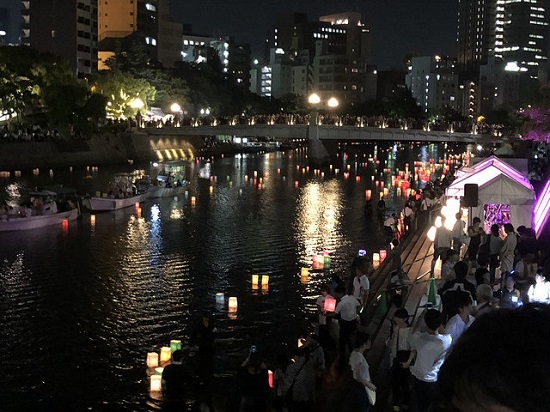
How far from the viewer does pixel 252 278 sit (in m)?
24.8

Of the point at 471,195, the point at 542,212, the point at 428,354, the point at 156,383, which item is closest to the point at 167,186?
the point at 542,212

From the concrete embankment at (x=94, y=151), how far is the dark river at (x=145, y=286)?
58.1 ft

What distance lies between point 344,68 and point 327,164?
97.0 metres

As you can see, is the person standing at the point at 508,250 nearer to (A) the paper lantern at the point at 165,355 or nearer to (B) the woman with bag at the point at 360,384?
(B) the woman with bag at the point at 360,384

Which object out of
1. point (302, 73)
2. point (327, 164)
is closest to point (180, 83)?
point (327, 164)

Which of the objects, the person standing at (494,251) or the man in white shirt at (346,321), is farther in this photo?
the person standing at (494,251)

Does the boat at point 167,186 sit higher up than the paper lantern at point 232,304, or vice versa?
the boat at point 167,186

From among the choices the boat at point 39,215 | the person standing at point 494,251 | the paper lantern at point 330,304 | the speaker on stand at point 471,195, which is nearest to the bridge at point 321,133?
the boat at point 39,215

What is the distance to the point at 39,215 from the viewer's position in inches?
1395

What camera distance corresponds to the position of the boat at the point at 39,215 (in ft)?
111

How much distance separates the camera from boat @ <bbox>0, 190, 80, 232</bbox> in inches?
1331

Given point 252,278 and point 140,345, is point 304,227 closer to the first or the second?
point 252,278

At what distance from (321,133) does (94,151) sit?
23733mm

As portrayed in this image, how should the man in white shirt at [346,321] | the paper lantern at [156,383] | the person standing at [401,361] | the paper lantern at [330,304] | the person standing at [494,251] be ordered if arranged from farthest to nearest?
the person standing at [494,251] < the paper lantern at [330,304] < the paper lantern at [156,383] < the man in white shirt at [346,321] < the person standing at [401,361]
